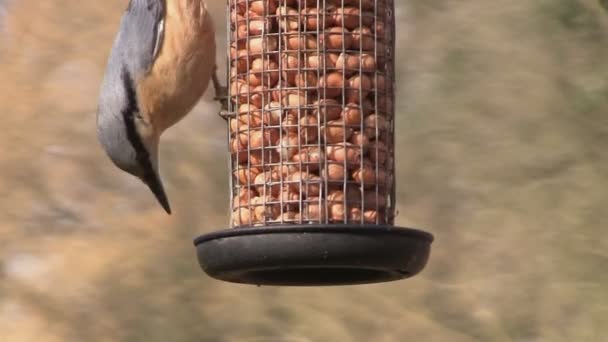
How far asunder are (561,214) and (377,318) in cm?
120

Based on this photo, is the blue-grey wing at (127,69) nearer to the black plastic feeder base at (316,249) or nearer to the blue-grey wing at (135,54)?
the blue-grey wing at (135,54)

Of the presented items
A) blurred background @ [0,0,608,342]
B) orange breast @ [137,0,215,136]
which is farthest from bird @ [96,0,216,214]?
blurred background @ [0,0,608,342]

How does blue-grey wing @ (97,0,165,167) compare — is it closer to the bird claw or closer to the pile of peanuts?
the bird claw

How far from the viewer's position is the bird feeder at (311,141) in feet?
13.1

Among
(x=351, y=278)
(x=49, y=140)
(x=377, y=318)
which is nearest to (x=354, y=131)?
(x=351, y=278)

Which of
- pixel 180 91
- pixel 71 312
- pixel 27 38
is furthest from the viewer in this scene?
pixel 27 38

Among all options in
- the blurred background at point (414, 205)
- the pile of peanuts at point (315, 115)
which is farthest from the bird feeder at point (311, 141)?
the blurred background at point (414, 205)

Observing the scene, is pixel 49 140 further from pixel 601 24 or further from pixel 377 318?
pixel 601 24

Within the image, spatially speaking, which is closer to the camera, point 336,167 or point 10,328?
point 336,167

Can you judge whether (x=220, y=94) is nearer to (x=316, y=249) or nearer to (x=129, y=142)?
(x=129, y=142)

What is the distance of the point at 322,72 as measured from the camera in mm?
4129

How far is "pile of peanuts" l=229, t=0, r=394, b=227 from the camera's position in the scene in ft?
13.4

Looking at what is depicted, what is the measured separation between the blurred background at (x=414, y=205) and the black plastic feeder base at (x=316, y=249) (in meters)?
3.20

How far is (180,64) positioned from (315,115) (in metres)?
0.88
